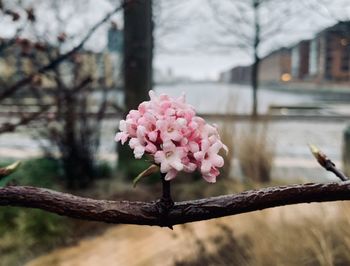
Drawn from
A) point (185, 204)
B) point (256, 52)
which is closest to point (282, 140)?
point (256, 52)

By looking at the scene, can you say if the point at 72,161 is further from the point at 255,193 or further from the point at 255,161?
the point at 255,193

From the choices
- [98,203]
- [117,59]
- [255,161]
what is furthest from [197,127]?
[117,59]

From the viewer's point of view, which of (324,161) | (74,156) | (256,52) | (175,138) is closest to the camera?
(175,138)

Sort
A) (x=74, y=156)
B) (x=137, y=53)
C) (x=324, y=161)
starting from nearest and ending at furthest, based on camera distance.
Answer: (x=324, y=161) → (x=74, y=156) → (x=137, y=53)

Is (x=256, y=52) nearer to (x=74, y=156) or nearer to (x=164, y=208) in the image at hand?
(x=74, y=156)

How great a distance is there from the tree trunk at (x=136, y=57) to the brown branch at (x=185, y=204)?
506 centimetres

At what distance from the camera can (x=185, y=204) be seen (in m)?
0.78

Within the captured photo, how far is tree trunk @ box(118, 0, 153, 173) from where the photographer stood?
19.2 ft

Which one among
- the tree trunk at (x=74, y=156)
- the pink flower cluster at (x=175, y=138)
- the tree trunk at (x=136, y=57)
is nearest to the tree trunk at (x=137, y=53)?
the tree trunk at (x=136, y=57)

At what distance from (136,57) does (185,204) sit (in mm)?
5327

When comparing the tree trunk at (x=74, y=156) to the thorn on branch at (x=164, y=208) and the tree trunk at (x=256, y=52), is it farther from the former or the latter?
the tree trunk at (x=256, y=52)

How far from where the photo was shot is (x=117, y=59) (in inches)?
263

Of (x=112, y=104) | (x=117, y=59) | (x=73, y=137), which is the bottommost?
(x=73, y=137)

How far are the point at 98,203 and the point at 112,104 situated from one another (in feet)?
16.7
